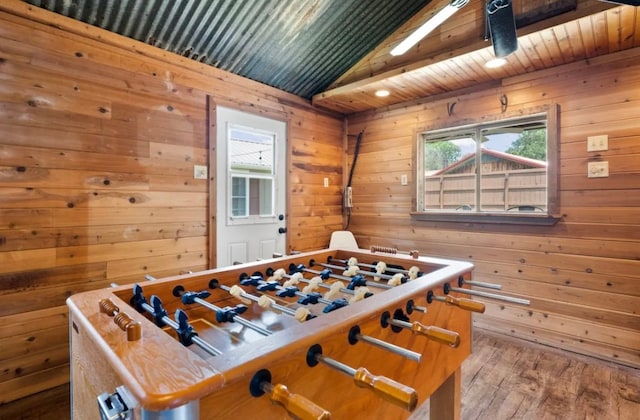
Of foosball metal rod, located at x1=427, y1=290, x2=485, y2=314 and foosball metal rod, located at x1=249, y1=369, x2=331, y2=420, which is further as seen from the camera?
foosball metal rod, located at x1=427, y1=290, x2=485, y2=314

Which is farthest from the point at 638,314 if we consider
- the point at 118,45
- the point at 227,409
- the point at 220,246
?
the point at 118,45

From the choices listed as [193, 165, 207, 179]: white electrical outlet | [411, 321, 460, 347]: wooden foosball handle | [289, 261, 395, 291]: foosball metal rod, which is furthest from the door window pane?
[411, 321, 460, 347]: wooden foosball handle

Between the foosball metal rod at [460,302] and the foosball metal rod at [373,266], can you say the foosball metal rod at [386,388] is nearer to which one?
the foosball metal rod at [460,302]

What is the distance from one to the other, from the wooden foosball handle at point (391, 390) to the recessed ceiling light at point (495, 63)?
9.29 ft

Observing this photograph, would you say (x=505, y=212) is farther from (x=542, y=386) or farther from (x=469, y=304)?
(x=469, y=304)

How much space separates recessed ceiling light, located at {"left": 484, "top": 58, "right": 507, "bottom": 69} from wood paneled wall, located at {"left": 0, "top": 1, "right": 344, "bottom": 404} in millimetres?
2241

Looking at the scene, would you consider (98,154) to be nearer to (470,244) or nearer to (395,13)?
(395,13)

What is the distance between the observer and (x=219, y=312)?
1093 millimetres

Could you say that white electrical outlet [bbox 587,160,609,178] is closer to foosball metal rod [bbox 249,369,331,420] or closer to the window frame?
the window frame

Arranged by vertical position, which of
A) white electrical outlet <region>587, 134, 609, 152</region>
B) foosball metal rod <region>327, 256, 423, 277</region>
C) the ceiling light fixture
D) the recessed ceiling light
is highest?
the recessed ceiling light

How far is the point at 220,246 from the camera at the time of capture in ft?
9.97

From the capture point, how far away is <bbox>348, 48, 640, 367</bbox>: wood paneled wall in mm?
2473

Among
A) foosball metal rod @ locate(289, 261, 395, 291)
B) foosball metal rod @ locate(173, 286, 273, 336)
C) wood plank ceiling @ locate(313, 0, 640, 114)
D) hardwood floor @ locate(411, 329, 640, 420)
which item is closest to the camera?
foosball metal rod @ locate(173, 286, 273, 336)

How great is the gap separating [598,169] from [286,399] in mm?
3039
